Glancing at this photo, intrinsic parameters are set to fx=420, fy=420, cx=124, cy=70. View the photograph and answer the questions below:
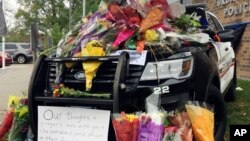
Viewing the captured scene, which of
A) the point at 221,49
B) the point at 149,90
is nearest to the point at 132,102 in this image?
the point at 149,90

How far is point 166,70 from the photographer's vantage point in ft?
12.8

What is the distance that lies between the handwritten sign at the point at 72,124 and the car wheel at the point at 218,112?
1330mm

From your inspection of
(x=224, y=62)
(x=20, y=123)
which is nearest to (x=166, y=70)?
(x=20, y=123)

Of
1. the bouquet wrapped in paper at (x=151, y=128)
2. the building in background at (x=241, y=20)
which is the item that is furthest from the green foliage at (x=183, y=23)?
A: the building in background at (x=241, y=20)

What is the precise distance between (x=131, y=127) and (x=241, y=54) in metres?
8.17

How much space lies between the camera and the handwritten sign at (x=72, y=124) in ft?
12.1

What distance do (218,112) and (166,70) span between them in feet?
3.59

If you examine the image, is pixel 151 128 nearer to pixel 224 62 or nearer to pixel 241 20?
pixel 224 62

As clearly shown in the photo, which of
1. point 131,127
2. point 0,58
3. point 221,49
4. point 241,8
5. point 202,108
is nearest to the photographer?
point 131,127

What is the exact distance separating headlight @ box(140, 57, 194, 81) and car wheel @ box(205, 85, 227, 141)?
1.92 ft

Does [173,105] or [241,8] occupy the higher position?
[241,8]

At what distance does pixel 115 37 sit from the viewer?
4281 mm

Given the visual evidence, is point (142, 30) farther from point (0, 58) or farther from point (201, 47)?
point (0, 58)

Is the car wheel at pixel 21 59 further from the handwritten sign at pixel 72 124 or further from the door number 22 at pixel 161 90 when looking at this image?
the door number 22 at pixel 161 90
